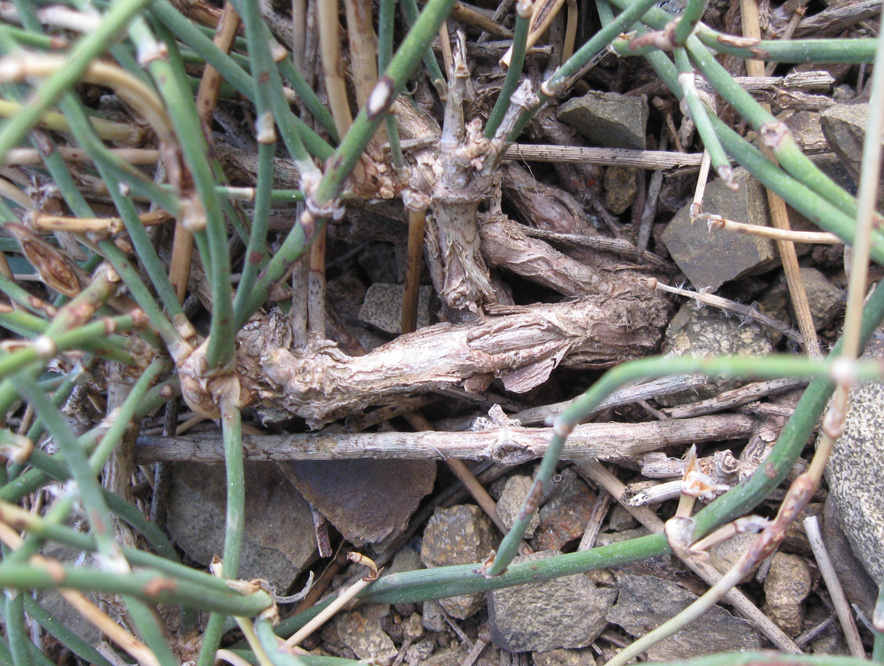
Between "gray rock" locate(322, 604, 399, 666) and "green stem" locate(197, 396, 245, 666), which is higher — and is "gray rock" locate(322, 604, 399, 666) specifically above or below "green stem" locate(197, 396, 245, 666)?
below

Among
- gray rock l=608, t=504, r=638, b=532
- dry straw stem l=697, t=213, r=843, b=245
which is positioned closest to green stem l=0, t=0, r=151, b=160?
dry straw stem l=697, t=213, r=843, b=245

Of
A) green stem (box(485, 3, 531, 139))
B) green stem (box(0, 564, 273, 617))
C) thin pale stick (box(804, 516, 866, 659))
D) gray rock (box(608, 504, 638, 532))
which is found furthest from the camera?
gray rock (box(608, 504, 638, 532))

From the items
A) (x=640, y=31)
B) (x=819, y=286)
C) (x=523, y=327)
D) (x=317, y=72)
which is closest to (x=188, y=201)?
(x=317, y=72)

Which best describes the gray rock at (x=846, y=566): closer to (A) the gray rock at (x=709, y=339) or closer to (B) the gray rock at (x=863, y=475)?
(B) the gray rock at (x=863, y=475)

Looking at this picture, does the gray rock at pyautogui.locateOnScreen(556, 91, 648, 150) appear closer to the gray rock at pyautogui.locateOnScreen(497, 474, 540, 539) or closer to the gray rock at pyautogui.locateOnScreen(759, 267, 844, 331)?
the gray rock at pyautogui.locateOnScreen(759, 267, 844, 331)

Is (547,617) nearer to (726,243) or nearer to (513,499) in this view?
(513,499)

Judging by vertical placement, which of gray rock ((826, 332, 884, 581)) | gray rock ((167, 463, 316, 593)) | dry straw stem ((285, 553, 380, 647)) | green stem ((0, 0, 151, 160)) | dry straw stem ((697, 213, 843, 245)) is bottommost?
gray rock ((167, 463, 316, 593))

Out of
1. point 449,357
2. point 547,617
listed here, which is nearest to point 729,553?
point 547,617

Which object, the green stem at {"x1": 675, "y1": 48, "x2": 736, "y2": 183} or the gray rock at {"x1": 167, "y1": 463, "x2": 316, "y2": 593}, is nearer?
the green stem at {"x1": 675, "y1": 48, "x2": 736, "y2": 183}
